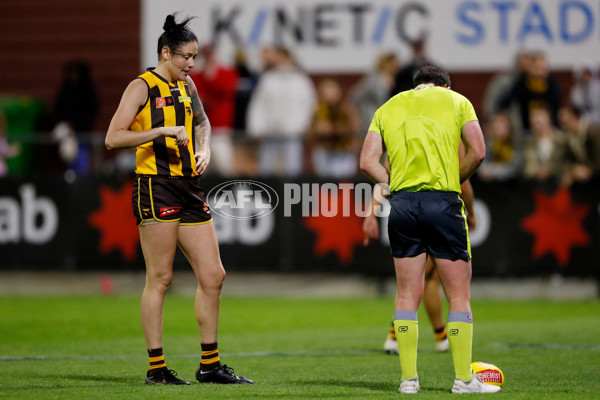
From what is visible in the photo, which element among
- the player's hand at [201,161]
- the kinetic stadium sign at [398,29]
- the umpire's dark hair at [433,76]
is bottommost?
the player's hand at [201,161]

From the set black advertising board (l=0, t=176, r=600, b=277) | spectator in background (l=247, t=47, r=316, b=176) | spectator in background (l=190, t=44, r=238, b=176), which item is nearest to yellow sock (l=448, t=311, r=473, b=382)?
black advertising board (l=0, t=176, r=600, b=277)

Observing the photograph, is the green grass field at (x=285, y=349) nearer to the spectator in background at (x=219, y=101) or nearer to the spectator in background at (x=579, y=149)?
the spectator in background at (x=579, y=149)

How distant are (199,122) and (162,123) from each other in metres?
0.52

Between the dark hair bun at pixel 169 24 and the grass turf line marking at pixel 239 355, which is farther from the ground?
the dark hair bun at pixel 169 24

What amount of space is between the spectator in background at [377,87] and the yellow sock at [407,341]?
10059 mm

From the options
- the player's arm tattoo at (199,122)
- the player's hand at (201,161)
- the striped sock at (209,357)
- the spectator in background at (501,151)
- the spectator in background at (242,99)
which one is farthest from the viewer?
the spectator in background at (242,99)

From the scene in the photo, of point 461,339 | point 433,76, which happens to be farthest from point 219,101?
point 461,339

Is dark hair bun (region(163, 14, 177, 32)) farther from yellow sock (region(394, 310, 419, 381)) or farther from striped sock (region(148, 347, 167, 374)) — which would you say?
yellow sock (region(394, 310, 419, 381))

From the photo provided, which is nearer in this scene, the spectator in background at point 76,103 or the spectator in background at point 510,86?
the spectator in background at point 510,86

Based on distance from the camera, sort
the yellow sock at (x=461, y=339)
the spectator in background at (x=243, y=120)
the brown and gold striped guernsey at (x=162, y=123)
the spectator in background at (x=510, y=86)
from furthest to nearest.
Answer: the spectator in background at (x=510, y=86), the spectator in background at (x=243, y=120), the brown and gold striped guernsey at (x=162, y=123), the yellow sock at (x=461, y=339)

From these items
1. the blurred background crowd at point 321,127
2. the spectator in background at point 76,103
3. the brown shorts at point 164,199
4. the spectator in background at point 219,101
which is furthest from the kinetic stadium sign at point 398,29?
the brown shorts at point 164,199

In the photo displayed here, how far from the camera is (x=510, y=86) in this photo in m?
18.0

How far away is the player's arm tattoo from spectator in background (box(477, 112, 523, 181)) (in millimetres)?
8674

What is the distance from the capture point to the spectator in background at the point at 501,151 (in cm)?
1670
